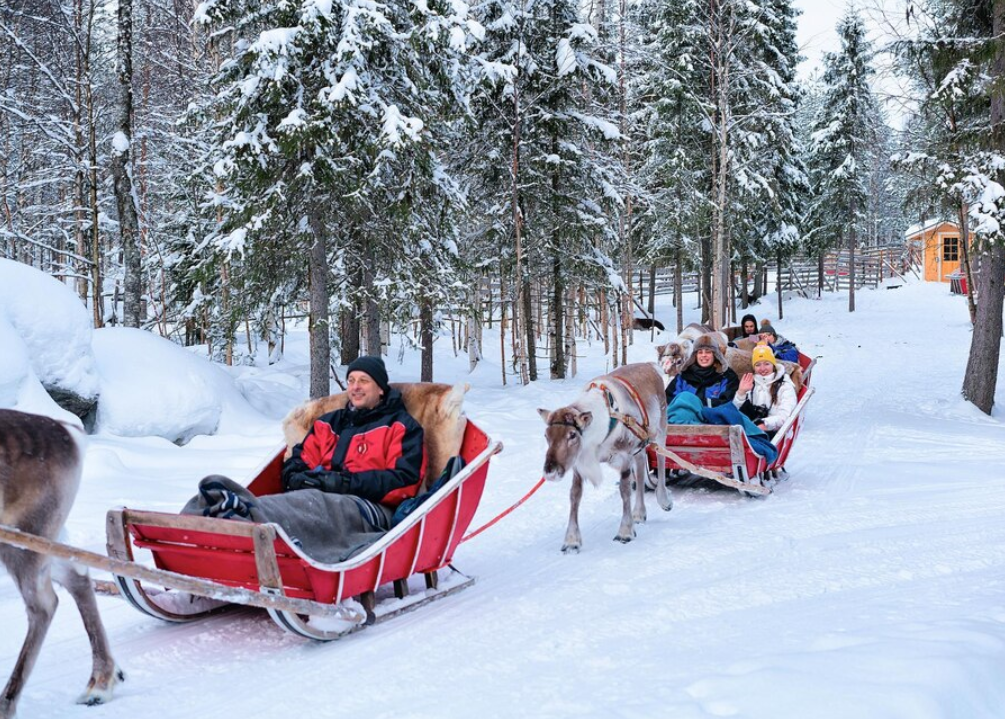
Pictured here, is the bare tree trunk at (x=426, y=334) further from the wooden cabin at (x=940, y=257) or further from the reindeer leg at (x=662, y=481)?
the wooden cabin at (x=940, y=257)

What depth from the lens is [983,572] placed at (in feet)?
17.3

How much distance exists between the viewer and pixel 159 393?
10.5 meters

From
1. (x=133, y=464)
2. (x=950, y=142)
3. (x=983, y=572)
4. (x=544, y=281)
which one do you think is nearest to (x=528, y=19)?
(x=544, y=281)

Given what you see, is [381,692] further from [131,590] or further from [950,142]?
[950,142]

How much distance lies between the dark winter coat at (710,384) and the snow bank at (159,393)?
608 centimetres

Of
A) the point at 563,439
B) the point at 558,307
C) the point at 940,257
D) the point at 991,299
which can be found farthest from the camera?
the point at 940,257

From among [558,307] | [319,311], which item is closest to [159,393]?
[319,311]

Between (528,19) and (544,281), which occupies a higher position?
(528,19)

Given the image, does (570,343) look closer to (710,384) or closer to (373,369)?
(710,384)

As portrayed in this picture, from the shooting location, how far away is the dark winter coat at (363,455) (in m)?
4.95

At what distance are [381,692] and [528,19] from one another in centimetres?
1580

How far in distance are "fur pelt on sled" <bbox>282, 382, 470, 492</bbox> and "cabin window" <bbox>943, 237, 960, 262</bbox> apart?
169 ft

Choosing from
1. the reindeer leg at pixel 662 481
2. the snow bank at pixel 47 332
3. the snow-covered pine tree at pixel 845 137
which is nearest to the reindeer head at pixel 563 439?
the reindeer leg at pixel 662 481

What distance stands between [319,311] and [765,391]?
657 centimetres
